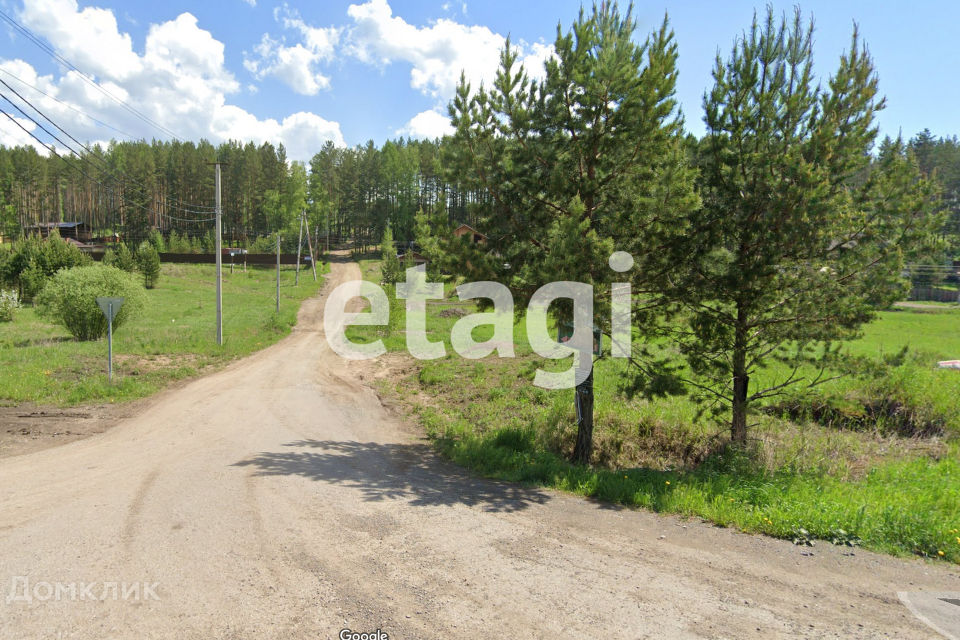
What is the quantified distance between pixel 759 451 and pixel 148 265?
170 feet

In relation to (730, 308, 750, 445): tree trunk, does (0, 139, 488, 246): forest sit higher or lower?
higher

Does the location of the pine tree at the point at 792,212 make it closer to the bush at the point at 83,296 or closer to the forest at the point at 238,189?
the bush at the point at 83,296

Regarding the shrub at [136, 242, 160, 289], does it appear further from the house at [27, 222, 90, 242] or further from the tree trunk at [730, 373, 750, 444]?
the tree trunk at [730, 373, 750, 444]

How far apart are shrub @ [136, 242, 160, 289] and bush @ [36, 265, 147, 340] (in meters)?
27.4

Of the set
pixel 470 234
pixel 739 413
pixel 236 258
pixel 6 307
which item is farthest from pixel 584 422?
pixel 236 258

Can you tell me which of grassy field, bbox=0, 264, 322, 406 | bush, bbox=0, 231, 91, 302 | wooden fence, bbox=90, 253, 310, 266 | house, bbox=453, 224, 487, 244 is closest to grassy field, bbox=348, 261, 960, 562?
house, bbox=453, 224, 487, 244

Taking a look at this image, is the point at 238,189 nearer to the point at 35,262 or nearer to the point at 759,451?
the point at 35,262

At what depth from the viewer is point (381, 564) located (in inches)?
184

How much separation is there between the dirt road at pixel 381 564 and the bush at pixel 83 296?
14.8 meters

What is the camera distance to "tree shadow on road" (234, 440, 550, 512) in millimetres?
6857

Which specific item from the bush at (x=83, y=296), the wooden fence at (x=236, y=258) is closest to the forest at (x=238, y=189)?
the wooden fence at (x=236, y=258)

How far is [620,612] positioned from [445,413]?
924cm

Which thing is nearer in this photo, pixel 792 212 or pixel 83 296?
pixel 792 212

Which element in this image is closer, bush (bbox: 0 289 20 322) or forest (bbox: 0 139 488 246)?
bush (bbox: 0 289 20 322)
